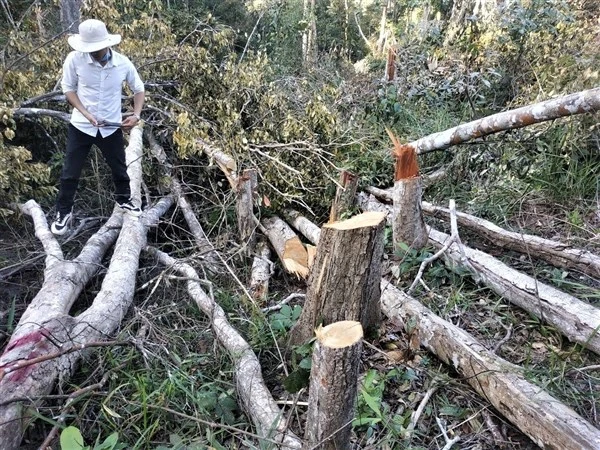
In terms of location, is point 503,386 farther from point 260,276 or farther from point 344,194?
point 344,194

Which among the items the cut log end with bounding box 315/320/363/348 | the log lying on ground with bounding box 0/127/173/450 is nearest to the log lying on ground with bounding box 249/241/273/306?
the log lying on ground with bounding box 0/127/173/450

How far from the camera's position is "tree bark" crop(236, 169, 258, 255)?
3812mm

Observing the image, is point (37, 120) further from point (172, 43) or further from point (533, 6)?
point (533, 6)

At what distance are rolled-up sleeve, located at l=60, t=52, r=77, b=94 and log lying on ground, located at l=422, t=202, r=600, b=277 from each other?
10.3 ft

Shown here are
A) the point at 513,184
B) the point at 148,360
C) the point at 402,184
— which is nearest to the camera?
the point at 148,360

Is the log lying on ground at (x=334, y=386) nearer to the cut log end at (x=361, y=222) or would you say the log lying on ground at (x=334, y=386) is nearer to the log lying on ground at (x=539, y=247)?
the cut log end at (x=361, y=222)

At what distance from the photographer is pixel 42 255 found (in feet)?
11.7

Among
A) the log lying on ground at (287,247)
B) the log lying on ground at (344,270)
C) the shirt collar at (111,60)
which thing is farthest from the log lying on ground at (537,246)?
the shirt collar at (111,60)

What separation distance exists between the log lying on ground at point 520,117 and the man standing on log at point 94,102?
2363mm

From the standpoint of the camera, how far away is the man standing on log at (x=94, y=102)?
346 cm

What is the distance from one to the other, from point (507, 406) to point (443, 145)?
2.68 meters

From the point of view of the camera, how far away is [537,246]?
3.19m

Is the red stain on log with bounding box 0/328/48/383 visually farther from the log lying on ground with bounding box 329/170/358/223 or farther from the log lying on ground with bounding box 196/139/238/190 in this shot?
the log lying on ground with bounding box 329/170/358/223

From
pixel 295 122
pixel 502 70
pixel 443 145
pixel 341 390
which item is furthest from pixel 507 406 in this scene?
pixel 502 70
